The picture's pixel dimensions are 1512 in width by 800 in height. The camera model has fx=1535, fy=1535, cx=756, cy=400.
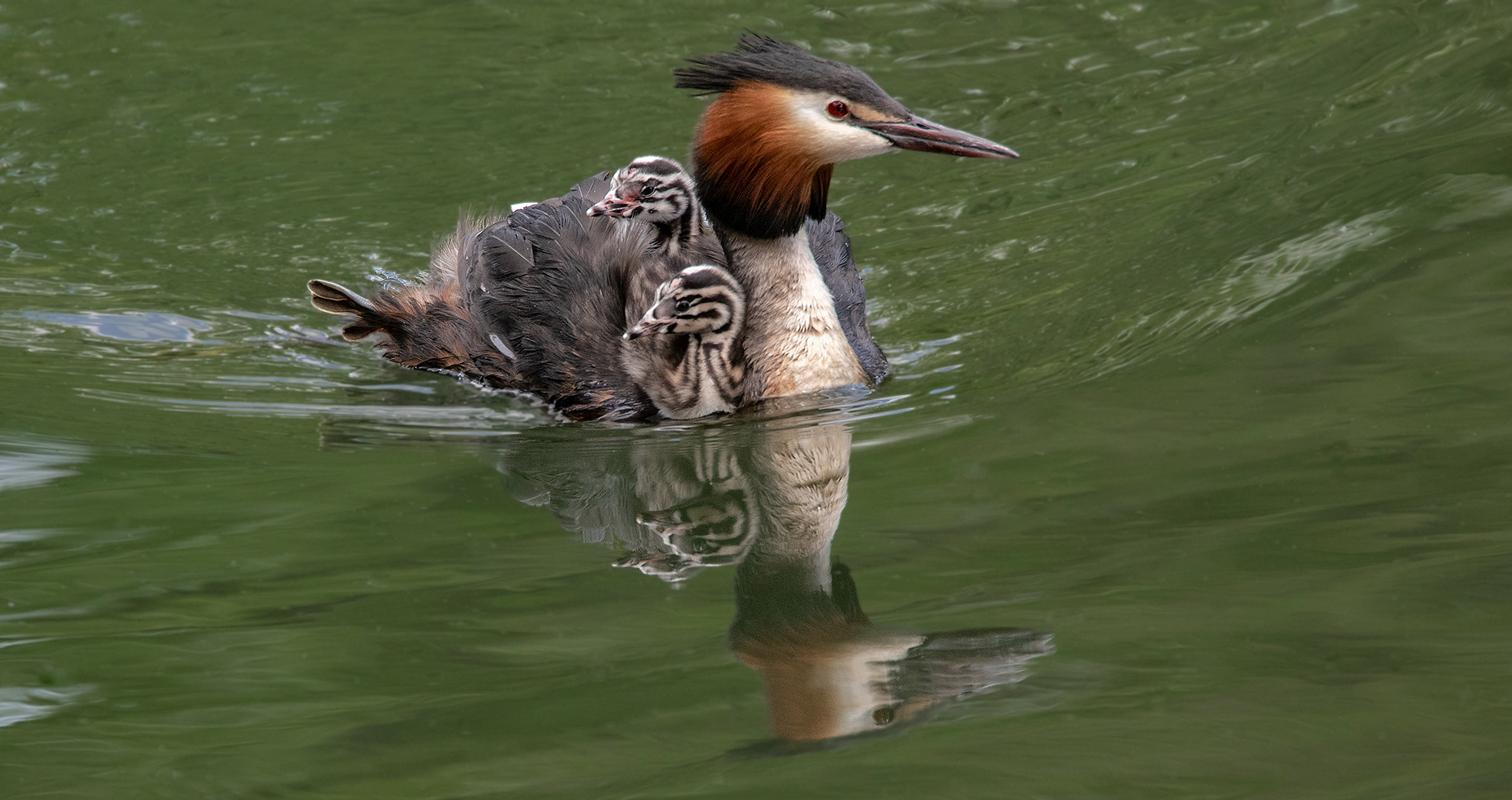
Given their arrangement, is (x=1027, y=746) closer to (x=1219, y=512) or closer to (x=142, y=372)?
(x=1219, y=512)

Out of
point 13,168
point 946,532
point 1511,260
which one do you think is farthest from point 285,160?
point 1511,260

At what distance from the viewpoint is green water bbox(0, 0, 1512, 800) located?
3.06 metres

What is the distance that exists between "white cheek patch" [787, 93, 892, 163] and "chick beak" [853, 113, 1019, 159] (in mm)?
44

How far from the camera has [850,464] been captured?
4676 millimetres

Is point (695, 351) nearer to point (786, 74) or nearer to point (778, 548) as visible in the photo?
point (786, 74)

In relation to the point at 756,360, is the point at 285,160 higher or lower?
higher

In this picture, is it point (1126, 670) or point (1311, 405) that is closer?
point (1126, 670)

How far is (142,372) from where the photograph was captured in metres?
5.95

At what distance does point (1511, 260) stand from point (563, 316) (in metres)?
3.31

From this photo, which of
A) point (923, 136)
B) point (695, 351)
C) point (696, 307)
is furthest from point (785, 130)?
point (695, 351)

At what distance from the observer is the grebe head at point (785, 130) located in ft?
17.5

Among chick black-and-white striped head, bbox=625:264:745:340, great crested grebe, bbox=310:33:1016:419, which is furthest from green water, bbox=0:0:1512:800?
chick black-and-white striped head, bbox=625:264:745:340

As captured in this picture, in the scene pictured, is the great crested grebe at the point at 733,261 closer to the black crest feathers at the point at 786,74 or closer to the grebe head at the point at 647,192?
the black crest feathers at the point at 786,74

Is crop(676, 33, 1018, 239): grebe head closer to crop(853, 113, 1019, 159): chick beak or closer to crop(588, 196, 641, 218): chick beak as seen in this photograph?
crop(853, 113, 1019, 159): chick beak
